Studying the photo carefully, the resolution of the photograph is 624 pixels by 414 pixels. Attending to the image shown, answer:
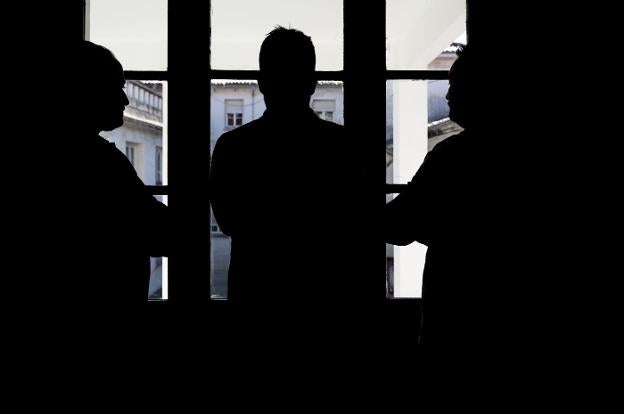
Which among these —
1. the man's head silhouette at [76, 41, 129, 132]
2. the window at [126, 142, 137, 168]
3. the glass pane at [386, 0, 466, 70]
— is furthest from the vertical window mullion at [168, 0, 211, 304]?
the window at [126, 142, 137, 168]

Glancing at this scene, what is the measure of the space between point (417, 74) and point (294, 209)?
833mm

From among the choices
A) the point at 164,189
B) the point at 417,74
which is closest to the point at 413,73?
the point at 417,74

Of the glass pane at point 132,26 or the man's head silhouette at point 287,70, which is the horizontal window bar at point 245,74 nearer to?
the man's head silhouette at point 287,70

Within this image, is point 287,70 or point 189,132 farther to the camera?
point 189,132

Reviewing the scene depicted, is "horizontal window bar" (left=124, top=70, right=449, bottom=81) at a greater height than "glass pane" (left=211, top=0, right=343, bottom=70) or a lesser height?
lesser

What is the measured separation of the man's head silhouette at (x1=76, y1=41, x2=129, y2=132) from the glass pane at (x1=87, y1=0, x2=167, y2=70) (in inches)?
175

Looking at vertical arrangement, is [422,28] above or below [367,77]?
above

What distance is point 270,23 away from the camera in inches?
268

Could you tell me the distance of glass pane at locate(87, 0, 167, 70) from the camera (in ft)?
19.2

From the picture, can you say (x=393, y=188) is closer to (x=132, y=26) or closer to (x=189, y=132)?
(x=189, y=132)

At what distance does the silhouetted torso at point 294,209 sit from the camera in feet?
4.40

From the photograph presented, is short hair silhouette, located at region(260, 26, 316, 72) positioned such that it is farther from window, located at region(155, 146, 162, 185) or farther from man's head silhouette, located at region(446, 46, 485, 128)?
window, located at region(155, 146, 162, 185)

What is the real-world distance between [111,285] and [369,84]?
1.09 metres

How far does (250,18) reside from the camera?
21.7 feet
